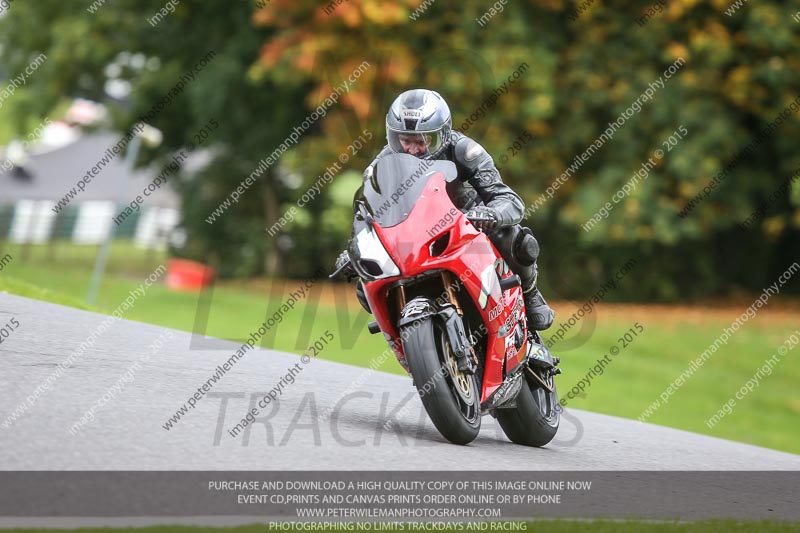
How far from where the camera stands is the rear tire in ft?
25.7

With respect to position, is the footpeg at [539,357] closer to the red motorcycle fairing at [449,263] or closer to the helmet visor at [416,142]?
the red motorcycle fairing at [449,263]

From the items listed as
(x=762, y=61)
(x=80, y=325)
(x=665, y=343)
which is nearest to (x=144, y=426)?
(x=80, y=325)

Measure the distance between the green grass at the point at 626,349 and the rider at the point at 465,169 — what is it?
5.42 m

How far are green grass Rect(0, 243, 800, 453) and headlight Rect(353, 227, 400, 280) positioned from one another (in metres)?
6.01

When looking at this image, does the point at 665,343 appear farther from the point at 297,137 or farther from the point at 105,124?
the point at 105,124

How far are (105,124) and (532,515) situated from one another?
2849 centimetres

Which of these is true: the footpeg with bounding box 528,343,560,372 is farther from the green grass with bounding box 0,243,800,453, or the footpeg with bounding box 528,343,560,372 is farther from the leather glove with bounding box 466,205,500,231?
the green grass with bounding box 0,243,800,453

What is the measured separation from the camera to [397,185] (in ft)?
22.3

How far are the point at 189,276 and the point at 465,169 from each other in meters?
24.6

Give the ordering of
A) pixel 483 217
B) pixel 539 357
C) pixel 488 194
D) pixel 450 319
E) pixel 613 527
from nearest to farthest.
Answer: pixel 613 527 < pixel 450 319 < pixel 483 217 < pixel 488 194 < pixel 539 357

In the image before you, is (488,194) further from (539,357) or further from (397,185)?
(539,357)

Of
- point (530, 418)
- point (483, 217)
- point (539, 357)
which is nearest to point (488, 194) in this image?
point (483, 217)

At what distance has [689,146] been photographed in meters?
23.3

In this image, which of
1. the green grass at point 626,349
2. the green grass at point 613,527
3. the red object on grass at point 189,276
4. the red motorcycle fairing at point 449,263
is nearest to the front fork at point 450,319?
the red motorcycle fairing at point 449,263
